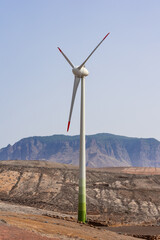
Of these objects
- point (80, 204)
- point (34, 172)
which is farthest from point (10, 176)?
point (80, 204)

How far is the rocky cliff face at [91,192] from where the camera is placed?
5550cm

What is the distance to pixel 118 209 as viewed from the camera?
57.3m

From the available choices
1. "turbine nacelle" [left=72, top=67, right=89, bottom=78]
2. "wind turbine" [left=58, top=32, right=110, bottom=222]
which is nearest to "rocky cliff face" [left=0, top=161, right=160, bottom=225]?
"wind turbine" [left=58, top=32, right=110, bottom=222]

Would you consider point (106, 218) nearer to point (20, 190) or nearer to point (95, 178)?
point (20, 190)

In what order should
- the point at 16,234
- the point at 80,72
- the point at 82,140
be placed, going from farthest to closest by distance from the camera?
the point at 80,72
the point at 82,140
the point at 16,234

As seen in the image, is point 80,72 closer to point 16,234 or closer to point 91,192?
point 16,234

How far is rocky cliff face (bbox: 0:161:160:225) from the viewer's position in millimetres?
55500

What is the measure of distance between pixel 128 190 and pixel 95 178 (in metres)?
10.5

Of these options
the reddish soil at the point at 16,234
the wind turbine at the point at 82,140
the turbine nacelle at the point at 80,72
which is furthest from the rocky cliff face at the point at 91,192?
the reddish soil at the point at 16,234

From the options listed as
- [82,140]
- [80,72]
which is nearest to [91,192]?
[82,140]

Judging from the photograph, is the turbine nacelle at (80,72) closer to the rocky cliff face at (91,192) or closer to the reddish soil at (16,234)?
the reddish soil at (16,234)

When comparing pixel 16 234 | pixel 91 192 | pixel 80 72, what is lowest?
pixel 16 234

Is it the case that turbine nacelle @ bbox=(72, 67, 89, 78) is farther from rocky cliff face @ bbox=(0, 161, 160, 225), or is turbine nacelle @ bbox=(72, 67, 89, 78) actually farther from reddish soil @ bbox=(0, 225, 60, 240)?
rocky cliff face @ bbox=(0, 161, 160, 225)

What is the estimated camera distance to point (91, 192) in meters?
64.8
